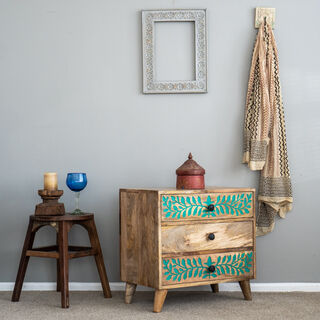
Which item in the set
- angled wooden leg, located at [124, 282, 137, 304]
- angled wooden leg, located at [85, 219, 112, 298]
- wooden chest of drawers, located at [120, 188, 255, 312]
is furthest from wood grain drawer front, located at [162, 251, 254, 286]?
angled wooden leg, located at [85, 219, 112, 298]

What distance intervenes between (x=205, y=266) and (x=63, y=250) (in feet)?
2.38

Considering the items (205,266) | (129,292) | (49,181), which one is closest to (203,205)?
(205,266)

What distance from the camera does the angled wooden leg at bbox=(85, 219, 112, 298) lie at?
9.81 feet

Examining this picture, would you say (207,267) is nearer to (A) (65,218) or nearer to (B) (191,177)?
(B) (191,177)

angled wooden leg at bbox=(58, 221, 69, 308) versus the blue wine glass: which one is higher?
the blue wine glass

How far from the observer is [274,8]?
3184mm

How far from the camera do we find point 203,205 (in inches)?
109

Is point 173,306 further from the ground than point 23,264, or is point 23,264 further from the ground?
point 23,264

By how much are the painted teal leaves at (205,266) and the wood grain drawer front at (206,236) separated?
0.18 feet

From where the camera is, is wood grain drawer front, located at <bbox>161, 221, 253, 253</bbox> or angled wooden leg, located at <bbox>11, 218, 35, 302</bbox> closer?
wood grain drawer front, located at <bbox>161, 221, 253, 253</bbox>

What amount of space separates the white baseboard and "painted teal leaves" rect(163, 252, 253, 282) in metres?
0.36

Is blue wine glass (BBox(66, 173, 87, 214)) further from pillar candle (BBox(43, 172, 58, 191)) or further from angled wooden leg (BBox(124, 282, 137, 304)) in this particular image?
angled wooden leg (BBox(124, 282, 137, 304))

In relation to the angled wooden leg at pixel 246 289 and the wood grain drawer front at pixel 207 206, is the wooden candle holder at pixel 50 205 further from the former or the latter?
the angled wooden leg at pixel 246 289

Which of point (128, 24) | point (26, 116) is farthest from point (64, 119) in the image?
point (128, 24)
